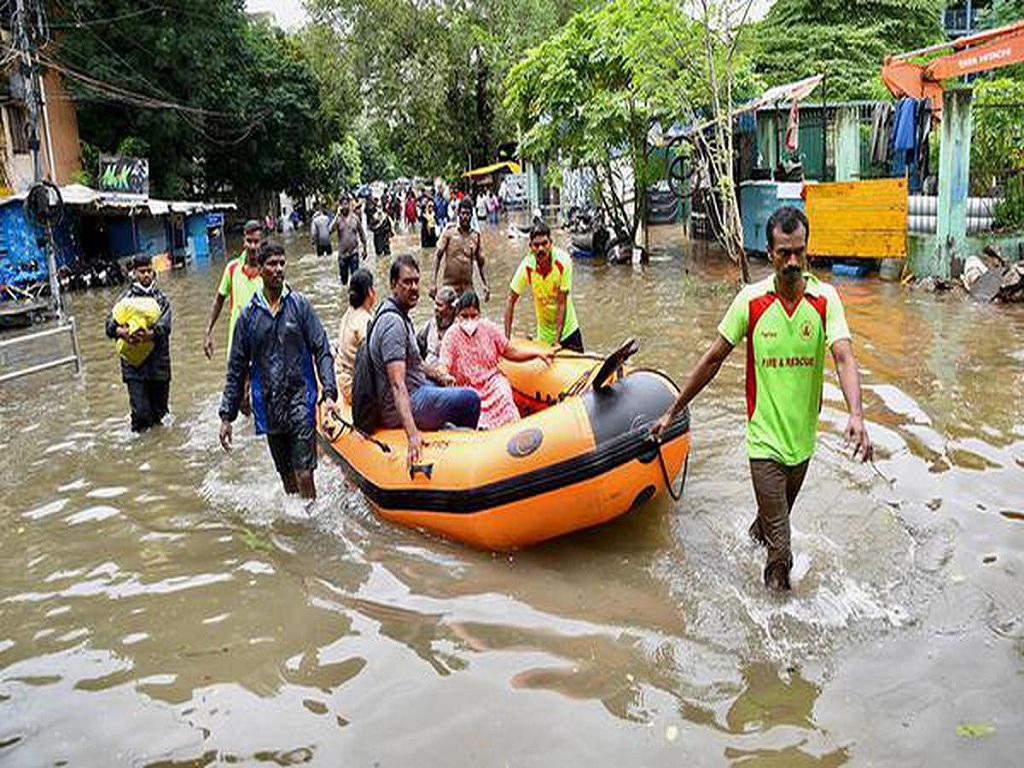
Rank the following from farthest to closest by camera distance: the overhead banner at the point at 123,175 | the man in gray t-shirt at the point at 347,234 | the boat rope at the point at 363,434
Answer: the overhead banner at the point at 123,175, the man in gray t-shirt at the point at 347,234, the boat rope at the point at 363,434

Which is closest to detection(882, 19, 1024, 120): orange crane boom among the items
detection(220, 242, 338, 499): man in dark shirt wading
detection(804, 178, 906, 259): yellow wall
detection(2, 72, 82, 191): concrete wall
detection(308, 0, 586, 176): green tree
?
detection(804, 178, 906, 259): yellow wall

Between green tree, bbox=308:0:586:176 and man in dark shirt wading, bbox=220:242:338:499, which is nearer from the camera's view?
man in dark shirt wading, bbox=220:242:338:499

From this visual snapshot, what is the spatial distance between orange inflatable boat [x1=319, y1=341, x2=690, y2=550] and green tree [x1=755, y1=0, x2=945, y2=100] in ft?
71.4

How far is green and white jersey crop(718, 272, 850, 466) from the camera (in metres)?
3.97

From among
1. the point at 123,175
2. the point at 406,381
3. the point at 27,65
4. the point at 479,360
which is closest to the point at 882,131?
the point at 479,360

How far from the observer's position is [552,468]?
481cm

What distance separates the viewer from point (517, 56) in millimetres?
34594

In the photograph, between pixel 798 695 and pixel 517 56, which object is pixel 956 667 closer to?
pixel 798 695

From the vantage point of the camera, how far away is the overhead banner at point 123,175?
24.3 m

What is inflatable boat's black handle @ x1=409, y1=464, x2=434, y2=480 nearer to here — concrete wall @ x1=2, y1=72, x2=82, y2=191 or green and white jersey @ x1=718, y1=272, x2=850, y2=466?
green and white jersey @ x1=718, y1=272, x2=850, y2=466

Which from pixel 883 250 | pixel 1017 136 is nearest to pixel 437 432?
pixel 883 250

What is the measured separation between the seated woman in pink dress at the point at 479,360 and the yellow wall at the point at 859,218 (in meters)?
8.33

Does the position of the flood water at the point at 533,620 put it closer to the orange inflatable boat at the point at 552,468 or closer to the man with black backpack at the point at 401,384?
the orange inflatable boat at the point at 552,468

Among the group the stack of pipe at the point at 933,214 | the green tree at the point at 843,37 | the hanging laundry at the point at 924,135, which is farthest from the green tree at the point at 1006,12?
the stack of pipe at the point at 933,214
